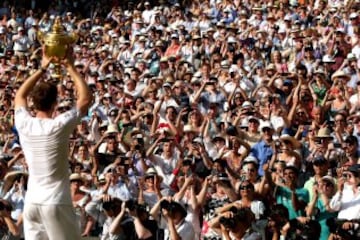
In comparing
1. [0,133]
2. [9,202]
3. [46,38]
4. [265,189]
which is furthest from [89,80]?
[46,38]

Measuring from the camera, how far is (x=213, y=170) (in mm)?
10484

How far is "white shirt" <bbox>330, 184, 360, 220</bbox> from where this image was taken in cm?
892

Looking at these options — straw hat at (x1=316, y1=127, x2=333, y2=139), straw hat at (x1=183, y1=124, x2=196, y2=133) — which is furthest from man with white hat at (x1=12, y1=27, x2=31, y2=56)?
straw hat at (x1=316, y1=127, x2=333, y2=139)

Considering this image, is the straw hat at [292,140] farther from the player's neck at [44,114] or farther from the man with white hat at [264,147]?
the player's neck at [44,114]

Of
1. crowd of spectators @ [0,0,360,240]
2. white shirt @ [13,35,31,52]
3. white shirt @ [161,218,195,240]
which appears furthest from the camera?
white shirt @ [13,35,31,52]

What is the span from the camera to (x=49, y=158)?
6324 mm

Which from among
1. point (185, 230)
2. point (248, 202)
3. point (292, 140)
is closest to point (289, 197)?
point (248, 202)

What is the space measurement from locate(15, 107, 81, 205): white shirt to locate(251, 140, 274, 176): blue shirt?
16.4 ft

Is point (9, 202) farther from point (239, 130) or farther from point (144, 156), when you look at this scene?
point (239, 130)

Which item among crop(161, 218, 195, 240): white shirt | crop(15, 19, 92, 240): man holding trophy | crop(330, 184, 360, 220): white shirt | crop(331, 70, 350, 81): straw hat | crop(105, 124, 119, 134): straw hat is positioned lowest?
crop(161, 218, 195, 240): white shirt

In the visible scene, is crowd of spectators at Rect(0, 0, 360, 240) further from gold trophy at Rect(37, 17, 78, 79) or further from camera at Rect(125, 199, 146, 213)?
gold trophy at Rect(37, 17, 78, 79)

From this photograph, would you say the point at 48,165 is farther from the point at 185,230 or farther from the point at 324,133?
the point at 324,133

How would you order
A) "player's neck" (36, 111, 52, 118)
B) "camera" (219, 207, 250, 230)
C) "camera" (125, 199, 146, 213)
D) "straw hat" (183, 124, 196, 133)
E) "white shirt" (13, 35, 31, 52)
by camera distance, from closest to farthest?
"player's neck" (36, 111, 52, 118), "camera" (219, 207, 250, 230), "camera" (125, 199, 146, 213), "straw hat" (183, 124, 196, 133), "white shirt" (13, 35, 31, 52)

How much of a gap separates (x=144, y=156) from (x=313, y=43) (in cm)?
575
